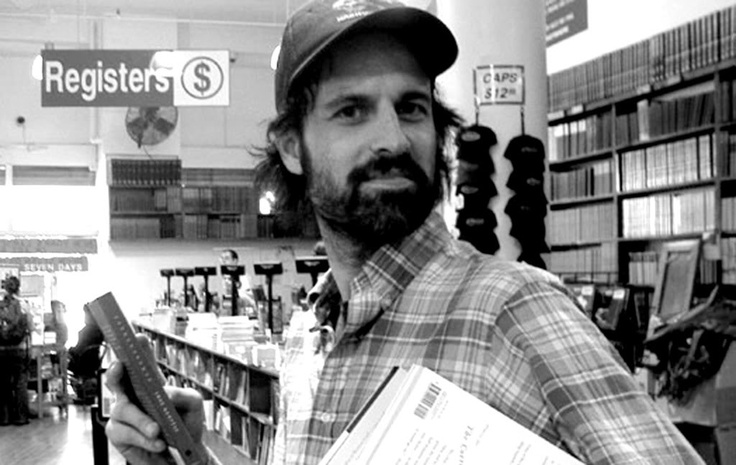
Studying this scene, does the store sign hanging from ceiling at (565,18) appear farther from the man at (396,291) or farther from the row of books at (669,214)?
the man at (396,291)

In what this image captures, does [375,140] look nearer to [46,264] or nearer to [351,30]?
[351,30]

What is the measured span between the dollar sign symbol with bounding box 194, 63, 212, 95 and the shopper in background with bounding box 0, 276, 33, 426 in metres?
4.38

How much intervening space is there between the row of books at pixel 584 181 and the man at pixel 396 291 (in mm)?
7485

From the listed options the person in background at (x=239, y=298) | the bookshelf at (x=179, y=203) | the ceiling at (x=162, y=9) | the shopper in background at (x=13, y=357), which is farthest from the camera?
the bookshelf at (x=179, y=203)

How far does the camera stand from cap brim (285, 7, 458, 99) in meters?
1.04

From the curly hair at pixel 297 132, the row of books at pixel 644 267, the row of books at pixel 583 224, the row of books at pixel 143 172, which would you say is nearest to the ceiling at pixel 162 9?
the row of books at pixel 143 172

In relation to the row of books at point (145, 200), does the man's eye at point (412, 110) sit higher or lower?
lower

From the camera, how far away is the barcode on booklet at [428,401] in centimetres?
71

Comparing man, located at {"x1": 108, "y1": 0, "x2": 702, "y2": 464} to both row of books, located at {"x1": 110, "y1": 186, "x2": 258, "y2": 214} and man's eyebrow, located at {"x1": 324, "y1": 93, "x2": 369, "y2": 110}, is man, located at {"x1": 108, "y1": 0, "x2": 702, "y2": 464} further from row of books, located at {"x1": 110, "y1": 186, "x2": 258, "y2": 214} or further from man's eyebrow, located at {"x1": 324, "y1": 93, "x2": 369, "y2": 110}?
row of books, located at {"x1": 110, "y1": 186, "x2": 258, "y2": 214}

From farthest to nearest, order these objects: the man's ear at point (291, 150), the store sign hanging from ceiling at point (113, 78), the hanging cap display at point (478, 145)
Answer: the store sign hanging from ceiling at point (113, 78) → the hanging cap display at point (478, 145) → the man's ear at point (291, 150)

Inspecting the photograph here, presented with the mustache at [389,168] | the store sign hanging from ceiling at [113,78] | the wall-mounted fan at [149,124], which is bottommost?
the mustache at [389,168]

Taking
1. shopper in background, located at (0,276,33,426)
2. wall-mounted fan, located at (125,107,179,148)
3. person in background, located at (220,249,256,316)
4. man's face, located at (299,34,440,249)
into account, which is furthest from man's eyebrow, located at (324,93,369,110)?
wall-mounted fan, located at (125,107,179,148)

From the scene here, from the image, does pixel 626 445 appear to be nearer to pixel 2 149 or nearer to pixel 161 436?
pixel 161 436

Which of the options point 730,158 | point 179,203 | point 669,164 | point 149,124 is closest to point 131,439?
point 730,158
